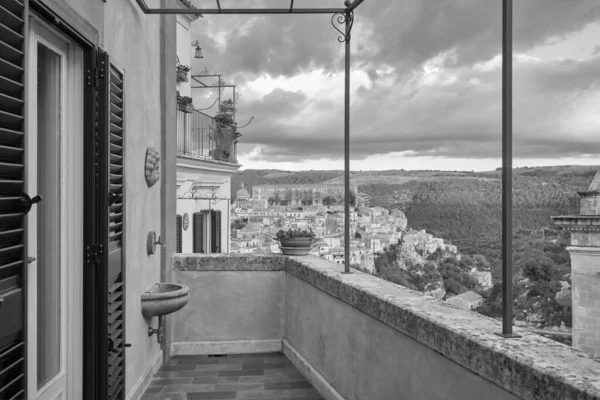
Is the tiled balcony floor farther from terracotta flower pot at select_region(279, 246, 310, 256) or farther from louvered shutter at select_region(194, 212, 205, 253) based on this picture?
louvered shutter at select_region(194, 212, 205, 253)

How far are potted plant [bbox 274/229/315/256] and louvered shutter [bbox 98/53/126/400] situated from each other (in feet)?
6.89

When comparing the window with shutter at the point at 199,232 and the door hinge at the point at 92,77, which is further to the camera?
the window with shutter at the point at 199,232

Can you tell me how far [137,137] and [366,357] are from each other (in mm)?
2143

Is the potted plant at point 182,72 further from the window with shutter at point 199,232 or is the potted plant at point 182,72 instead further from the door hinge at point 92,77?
the door hinge at point 92,77

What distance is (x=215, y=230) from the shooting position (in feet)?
36.3

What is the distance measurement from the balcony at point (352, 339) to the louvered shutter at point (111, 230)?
4.08ft

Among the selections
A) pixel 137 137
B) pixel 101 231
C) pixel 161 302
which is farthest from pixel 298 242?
pixel 101 231

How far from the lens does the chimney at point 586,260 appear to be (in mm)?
1802

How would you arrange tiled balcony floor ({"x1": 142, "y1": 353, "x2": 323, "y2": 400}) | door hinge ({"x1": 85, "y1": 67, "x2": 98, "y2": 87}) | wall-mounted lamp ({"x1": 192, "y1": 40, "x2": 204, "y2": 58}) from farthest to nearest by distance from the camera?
wall-mounted lamp ({"x1": 192, "y1": 40, "x2": 204, "y2": 58}) < tiled balcony floor ({"x1": 142, "y1": 353, "x2": 323, "y2": 400}) < door hinge ({"x1": 85, "y1": 67, "x2": 98, "y2": 87})

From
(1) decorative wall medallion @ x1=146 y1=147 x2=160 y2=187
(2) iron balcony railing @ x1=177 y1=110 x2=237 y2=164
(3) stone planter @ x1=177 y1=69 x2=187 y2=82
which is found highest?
(3) stone planter @ x1=177 y1=69 x2=187 y2=82

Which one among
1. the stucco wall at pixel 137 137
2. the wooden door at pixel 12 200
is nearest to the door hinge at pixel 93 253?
the stucco wall at pixel 137 137

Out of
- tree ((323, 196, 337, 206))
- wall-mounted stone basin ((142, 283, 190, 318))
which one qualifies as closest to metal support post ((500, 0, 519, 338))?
tree ((323, 196, 337, 206))

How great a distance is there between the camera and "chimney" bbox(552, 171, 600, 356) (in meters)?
1.80

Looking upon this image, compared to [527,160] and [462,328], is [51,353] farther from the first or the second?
[527,160]
